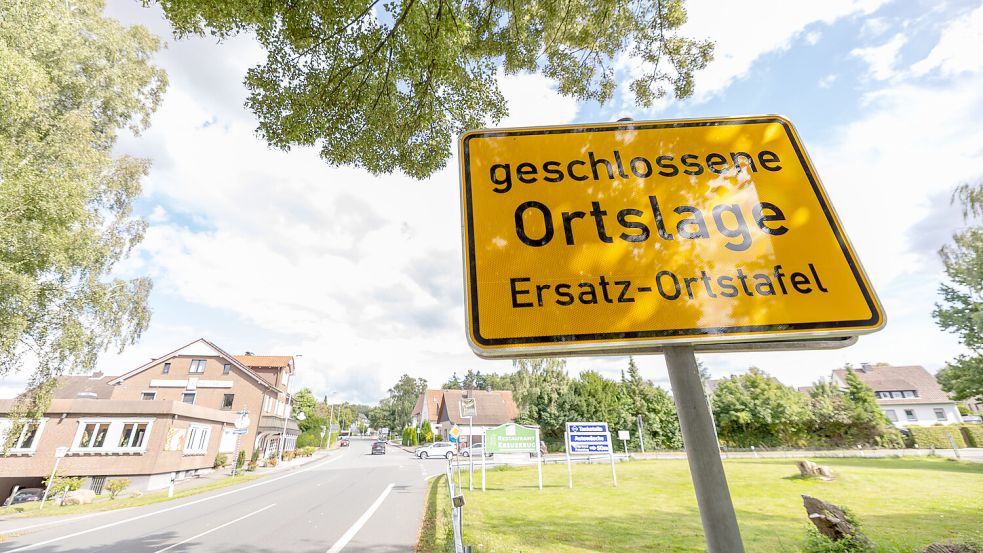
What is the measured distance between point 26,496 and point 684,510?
2705 cm

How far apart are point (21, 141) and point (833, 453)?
42831 mm

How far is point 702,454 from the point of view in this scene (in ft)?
3.51

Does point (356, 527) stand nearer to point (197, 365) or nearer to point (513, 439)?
point (513, 439)

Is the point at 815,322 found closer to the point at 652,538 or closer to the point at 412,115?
the point at 412,115

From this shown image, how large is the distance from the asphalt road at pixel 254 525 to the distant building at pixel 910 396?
51.5 metres

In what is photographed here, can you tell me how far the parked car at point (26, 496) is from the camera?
15880 mm

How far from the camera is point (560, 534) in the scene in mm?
8602

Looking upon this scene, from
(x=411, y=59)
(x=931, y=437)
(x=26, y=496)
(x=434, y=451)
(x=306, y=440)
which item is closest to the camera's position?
(x=411, y=59)

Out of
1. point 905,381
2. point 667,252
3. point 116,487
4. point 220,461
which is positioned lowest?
point 116,487

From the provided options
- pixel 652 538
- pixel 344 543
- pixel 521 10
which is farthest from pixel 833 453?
pixel 521 10

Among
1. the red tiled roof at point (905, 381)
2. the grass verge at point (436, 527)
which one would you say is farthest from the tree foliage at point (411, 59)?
the red tiled roof at point (905, 381)

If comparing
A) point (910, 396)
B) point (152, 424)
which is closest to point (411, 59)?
point (152, 424)

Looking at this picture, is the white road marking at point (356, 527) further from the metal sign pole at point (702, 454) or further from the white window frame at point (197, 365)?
the white window frame at point (197, 365)

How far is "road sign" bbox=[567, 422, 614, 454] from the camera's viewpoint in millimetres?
16375
